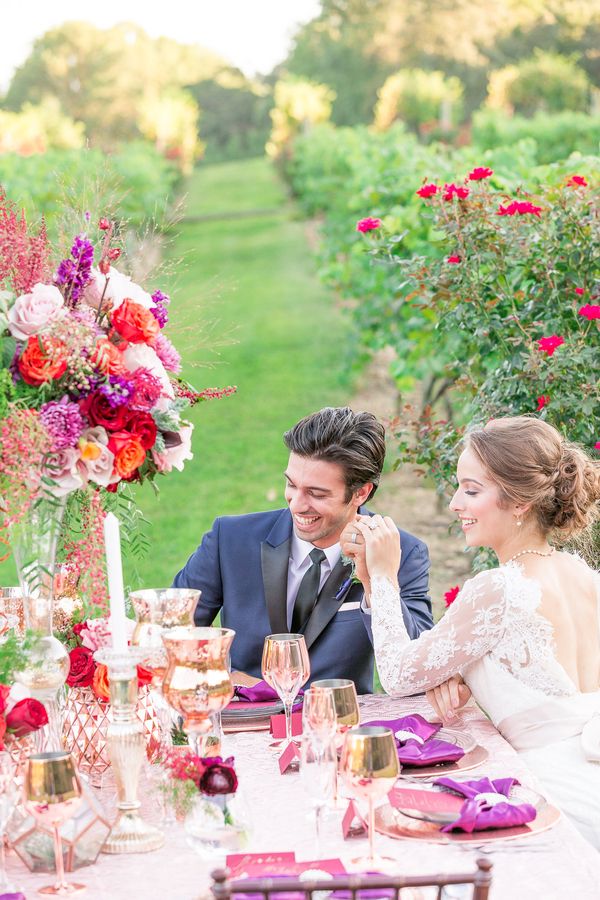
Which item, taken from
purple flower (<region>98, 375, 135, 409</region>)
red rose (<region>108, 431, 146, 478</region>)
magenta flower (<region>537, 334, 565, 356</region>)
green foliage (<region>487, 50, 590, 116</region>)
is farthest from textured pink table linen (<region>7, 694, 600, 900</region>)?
green foliage (<region>487, 50, 590, 116</region>)

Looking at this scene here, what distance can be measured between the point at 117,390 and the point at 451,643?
3.59 feet

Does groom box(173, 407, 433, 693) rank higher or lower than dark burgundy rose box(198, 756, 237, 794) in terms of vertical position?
lower

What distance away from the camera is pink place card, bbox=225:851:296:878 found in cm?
184

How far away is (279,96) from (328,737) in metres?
34.7

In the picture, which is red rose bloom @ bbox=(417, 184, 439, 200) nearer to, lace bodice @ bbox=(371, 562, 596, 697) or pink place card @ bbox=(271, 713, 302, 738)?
lace bodice @ bbox=(371, 562, 596, 697)

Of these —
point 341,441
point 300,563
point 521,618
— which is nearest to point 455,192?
point 341,441

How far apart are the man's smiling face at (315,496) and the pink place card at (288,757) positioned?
1042mm

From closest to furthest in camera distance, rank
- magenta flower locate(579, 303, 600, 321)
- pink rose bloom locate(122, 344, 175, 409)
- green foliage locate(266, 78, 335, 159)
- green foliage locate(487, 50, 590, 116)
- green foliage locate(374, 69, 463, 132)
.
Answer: pink rose bloom locate(122, 344, 175, 409)
magenta flower locate(579, 303, 600, 321)
green foliage locate(266, 78, 335, 159)
green foliage locate(374, 69, 463, 132)
green foliage locate(487, 50, 590, 116)

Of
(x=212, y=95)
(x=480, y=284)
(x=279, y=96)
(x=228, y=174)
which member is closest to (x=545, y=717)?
(x=480, y=284)

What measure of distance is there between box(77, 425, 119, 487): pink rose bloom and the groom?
1.26m

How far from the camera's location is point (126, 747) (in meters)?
2.00

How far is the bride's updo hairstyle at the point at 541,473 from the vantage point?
2.97 metres

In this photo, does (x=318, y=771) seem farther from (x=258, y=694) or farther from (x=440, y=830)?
(x=258, y=694)

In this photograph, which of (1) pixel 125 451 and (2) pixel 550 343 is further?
(2) pixel 550 343
